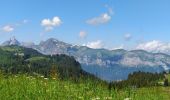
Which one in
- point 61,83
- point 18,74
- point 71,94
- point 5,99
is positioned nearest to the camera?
point 5,99

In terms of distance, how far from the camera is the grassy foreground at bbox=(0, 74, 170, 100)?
44.1 feet

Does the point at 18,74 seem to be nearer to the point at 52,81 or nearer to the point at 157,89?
the point at 52,81

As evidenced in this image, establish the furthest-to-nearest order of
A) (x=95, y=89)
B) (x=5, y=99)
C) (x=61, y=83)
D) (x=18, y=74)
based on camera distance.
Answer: (x=18, y=74) < (x=61, y=83) < (x=95, y=89) < (x=5, y=99)

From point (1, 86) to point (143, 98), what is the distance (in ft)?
18.3

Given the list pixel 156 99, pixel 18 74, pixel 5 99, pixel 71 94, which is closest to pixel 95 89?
pixel 71 94

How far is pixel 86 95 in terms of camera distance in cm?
1363

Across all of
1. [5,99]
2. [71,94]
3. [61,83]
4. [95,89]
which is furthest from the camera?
[61,83]

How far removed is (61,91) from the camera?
1454cm

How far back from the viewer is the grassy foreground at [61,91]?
1345 cm

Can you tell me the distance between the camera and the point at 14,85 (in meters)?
15.4

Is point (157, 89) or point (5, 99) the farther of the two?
point (157, 89)

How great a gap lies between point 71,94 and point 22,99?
181 centimetres

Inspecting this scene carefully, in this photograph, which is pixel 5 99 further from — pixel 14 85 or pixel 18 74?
pixel 18 74

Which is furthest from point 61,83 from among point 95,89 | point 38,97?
point 38,97
